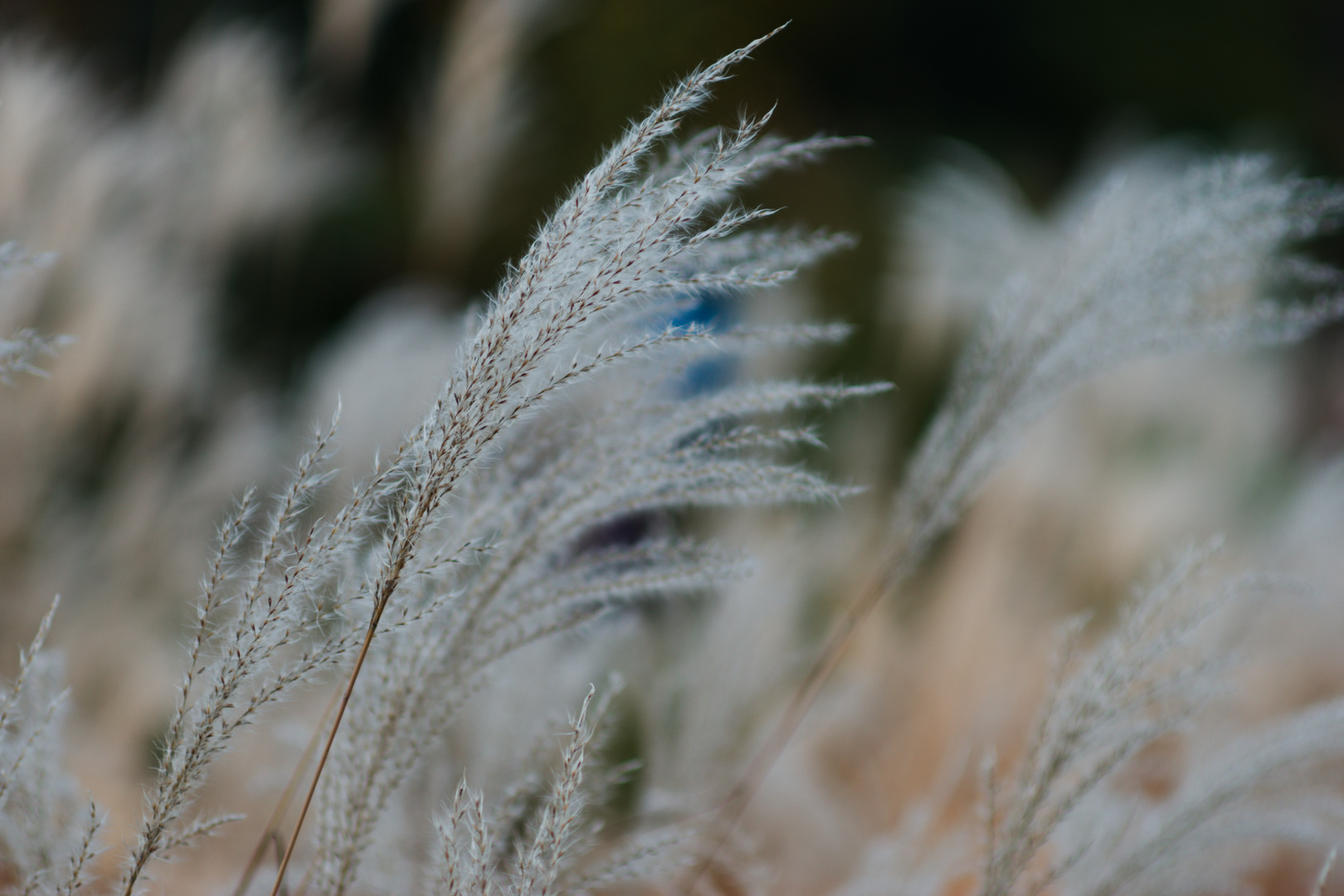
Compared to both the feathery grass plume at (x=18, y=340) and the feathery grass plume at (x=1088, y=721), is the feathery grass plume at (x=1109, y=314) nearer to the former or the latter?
the feathery grass plume at (x=1088, y=721)

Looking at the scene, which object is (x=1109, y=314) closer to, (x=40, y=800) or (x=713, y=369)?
(x=40, y=800)

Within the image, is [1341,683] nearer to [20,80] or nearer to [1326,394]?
[20,80]

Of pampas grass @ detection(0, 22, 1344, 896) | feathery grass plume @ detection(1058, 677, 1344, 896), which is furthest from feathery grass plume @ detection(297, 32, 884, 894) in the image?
feathery grass plume @ detection(1058, 677, 1344, 896)

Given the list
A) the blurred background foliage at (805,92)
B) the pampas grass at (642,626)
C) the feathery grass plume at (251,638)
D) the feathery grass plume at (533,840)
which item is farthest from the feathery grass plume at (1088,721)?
the blurred background foliage at (805,92)

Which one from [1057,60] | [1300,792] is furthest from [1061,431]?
[1057,60]

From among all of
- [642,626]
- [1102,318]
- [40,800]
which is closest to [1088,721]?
[1102,318]

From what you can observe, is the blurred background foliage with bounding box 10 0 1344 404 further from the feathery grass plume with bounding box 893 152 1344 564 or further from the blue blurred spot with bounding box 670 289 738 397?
the feathery grass plume with bounding box 893 152 1344 564
